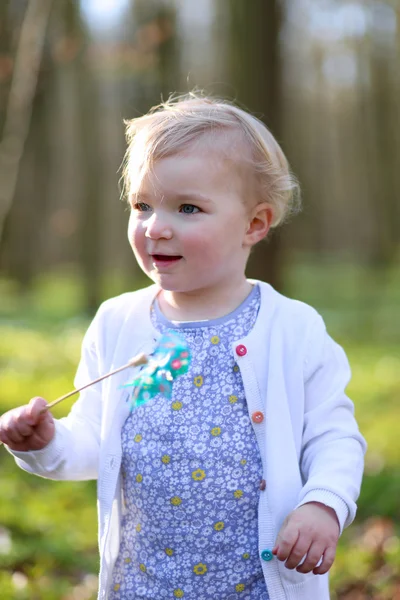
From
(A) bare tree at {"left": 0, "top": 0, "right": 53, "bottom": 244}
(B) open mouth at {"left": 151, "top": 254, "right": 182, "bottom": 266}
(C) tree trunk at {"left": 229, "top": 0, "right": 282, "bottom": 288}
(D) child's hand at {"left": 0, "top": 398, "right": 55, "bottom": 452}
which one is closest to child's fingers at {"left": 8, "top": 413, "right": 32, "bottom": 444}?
(D) child's hand at {"left": 0, "top": 398, "right": 55, "bottom": 452}

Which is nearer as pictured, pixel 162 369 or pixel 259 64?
pixel 162 369

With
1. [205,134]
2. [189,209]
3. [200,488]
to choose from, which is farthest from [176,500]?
[205,134]

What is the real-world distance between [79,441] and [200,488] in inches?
14.9

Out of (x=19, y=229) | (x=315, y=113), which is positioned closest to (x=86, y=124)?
(x=19, y=229)

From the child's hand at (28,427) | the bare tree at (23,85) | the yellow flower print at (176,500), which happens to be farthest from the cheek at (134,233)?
the bare tree at (23,85)

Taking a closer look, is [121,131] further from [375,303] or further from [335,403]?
[335,403]

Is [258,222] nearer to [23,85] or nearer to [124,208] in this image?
[23,85]

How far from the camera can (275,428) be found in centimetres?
203

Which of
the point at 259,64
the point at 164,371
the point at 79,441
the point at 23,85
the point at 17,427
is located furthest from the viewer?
the point at 259,64

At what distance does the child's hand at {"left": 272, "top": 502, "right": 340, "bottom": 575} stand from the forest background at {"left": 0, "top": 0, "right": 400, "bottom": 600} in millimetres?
1431

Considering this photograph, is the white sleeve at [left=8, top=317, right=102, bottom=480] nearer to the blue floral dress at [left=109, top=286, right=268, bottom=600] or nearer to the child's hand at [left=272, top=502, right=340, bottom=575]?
the blue floral dress at [left=109, top=286, right=268, bottom=600]

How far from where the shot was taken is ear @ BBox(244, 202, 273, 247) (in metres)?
2.22

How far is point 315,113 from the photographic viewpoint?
23.7 metres

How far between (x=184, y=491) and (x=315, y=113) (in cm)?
2280
